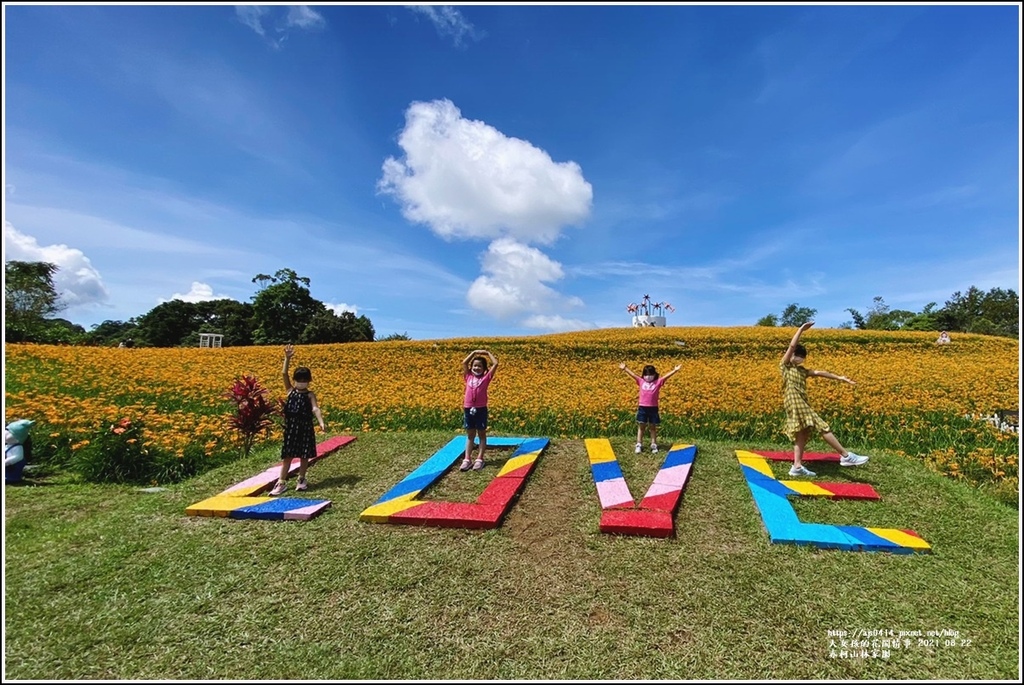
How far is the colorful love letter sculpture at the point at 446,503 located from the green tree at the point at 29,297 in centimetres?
2830

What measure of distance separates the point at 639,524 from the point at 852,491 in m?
2.86

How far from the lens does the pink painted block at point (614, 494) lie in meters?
5.11

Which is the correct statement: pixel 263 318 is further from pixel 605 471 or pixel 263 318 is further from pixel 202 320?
pixel 605 471

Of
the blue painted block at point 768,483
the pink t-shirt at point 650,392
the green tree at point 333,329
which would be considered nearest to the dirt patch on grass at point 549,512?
the pink t-shirt at point 650,392

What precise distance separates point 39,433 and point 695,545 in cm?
970

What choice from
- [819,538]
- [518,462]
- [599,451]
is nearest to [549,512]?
[518,462]

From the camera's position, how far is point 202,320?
5159cm

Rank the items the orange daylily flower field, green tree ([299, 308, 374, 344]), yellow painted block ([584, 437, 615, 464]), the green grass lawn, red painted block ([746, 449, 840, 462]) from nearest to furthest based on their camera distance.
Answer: the green grass lawn → yellow painted block ([584, 437, 615, 464]) → red painted block ([746, 449, 840, 462]) → the orange daylily flower field → green tree ([299, 308, 374, 344])

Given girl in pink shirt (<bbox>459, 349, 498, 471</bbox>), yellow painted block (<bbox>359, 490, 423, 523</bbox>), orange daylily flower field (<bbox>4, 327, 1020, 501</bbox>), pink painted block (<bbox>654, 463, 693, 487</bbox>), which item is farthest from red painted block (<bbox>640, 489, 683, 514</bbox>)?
orange daylily flower field (<bbox>4, 327, 1020, 501</bbox>)

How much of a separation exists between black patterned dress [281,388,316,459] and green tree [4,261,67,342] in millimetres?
27361

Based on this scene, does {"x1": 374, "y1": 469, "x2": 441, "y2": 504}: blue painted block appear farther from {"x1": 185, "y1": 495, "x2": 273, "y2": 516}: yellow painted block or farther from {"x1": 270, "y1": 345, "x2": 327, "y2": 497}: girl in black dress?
{"x1": 185, "y1": 495, "x2": 273, "y2": 516}: yellow painted block

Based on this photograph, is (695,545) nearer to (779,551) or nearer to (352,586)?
(779,551)

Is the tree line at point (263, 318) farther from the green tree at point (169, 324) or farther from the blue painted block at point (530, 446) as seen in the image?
the blue painted block at point (530, 446)

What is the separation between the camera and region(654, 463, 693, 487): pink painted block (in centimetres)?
576
